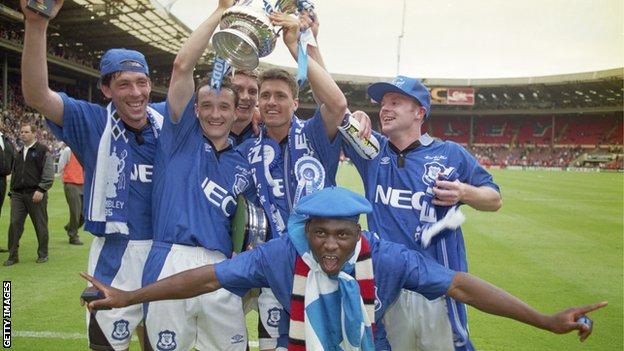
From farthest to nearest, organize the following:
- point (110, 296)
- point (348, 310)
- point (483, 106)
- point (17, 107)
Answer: point (483, 106)
point (17, 107)
point (110, 296)
point (348, 310)

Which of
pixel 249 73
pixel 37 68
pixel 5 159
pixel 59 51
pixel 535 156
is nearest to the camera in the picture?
pixel 37 68

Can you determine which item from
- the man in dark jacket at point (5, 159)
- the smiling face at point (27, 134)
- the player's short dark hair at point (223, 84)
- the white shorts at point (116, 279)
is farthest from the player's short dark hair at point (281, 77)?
the man in dark jacket at point (5, 159)

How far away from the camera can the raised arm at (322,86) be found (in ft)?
8.82

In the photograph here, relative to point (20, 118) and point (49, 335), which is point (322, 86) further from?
point (20, 118)

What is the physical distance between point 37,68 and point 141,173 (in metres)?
0.86

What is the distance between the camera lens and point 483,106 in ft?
204

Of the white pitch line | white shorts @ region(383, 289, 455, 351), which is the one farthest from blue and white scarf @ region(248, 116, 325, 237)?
the white pitch line

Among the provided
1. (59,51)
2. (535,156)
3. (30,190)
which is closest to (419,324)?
(30,190)

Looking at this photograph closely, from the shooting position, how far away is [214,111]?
3.12 meters

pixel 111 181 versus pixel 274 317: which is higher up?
pixel 111 181

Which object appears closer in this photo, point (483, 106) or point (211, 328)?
point (211, 328)

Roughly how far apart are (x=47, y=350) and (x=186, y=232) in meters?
2.46

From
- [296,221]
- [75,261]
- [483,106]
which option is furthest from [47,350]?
[483,106]

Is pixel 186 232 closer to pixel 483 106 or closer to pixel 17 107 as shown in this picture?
pixel 17 107
